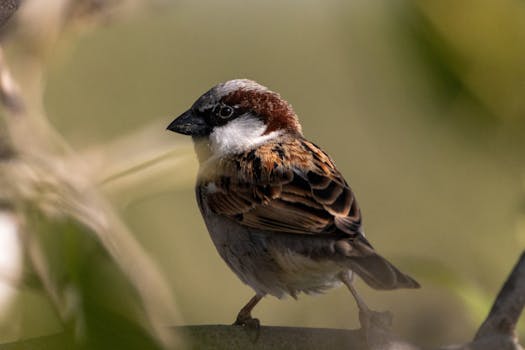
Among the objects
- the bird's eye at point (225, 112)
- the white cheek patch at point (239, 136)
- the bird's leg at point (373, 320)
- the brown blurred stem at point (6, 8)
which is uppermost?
the brown blurred stem at point (6, 8)

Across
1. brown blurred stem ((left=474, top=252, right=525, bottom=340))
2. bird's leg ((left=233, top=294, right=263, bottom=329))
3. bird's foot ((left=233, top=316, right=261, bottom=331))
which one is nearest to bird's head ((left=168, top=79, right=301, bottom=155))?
bird's leg ((left=233, top=294, right=263, bottom=329))

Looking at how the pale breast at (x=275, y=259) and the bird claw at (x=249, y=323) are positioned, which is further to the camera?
the pale breast at (x=275, y=259)

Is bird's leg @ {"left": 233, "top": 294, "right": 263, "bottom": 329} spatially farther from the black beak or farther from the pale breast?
the black beak

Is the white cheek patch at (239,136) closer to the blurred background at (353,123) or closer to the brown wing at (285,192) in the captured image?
the brown wing at (285,192)

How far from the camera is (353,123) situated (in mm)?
2602

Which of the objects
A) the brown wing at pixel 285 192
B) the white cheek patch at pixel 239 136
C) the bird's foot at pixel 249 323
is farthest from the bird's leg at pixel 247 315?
the white cheek patch at pixel 239 136

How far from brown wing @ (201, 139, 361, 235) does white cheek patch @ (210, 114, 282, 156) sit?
5 centimetres

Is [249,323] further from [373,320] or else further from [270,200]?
[270,200]

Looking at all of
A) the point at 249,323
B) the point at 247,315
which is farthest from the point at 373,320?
the point at 247,315

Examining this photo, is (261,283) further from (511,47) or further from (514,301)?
(511,47)

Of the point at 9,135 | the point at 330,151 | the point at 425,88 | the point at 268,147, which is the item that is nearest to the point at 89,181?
the point at 9,135

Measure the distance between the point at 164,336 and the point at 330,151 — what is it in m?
2.45

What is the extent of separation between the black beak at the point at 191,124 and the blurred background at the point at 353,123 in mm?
168

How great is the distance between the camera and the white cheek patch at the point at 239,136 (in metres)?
2.33
